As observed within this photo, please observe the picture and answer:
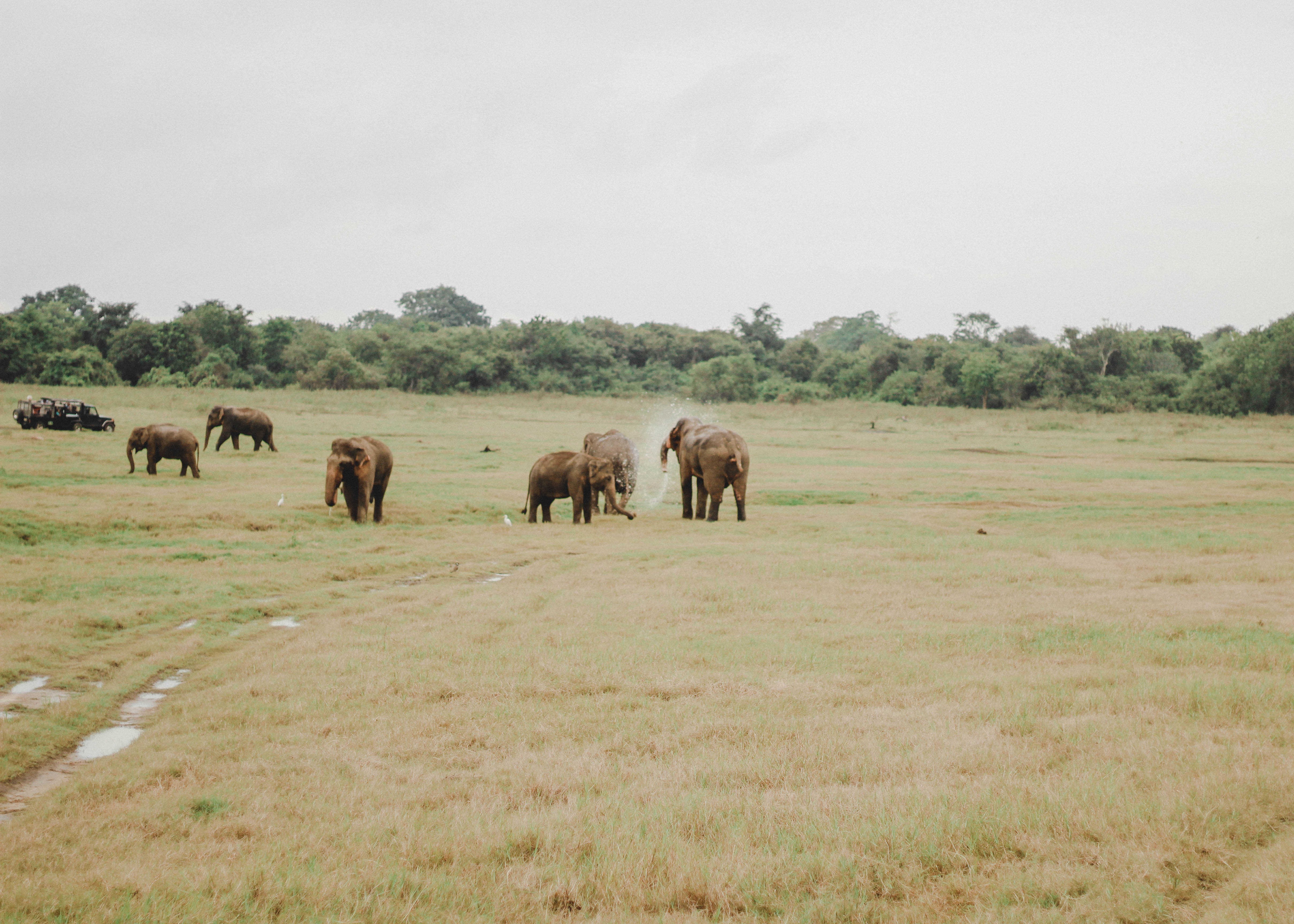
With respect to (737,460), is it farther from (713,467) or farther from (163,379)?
(163,379)

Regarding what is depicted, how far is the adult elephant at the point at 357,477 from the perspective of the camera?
19844 mm

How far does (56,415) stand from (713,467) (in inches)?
1015

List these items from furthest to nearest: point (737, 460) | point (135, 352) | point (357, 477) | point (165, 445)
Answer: point (135, 352), point (165, 445), point (737, 460), point (357, 477)

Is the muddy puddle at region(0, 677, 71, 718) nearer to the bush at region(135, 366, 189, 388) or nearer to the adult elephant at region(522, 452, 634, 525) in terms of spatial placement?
the adult elephant at region(522, 452, 634, 525)

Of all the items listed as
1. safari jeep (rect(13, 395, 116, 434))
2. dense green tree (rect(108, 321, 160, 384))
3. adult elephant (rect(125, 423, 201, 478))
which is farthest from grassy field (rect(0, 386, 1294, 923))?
dense green tree (rect(108, 321, 160, 384))

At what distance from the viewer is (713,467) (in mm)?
21969

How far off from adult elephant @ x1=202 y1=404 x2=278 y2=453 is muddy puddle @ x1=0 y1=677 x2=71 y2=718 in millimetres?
25129

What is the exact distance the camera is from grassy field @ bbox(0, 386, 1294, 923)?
4.92m

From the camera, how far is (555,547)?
712 inches

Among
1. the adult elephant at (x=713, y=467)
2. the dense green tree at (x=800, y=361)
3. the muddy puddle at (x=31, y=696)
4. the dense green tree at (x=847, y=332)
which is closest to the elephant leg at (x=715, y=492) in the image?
the adult elephant at (x=713, y=467)

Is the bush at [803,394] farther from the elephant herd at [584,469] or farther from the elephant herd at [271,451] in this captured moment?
the elephant herd at [584,469]

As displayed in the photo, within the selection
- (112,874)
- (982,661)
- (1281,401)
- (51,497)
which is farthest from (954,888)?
(1281,401)

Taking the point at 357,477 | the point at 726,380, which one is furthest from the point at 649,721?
the point at 726,380

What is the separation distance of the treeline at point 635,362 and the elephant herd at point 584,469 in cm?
4288
